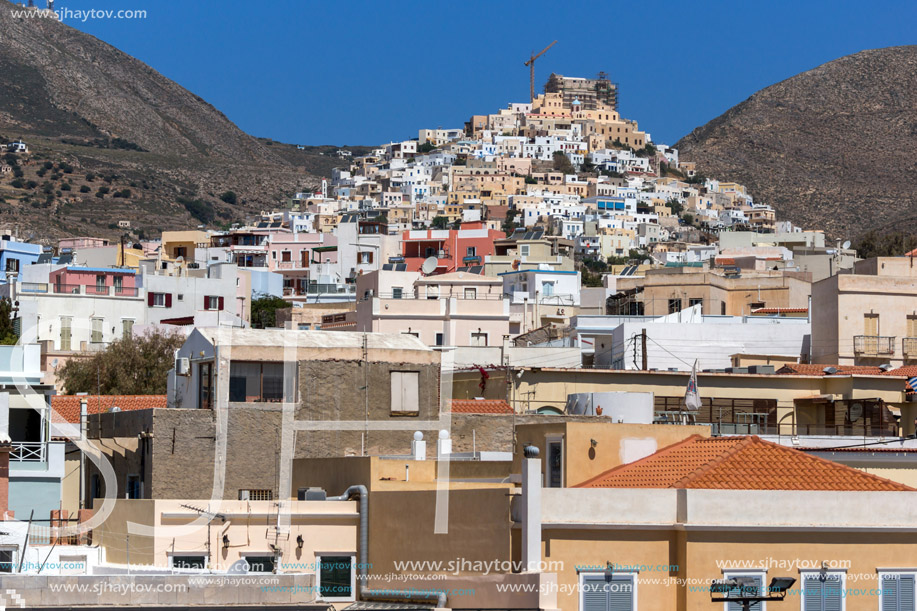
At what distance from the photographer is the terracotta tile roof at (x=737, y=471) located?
63.9 feet

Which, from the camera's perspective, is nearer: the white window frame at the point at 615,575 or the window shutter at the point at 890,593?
the white window frame at the point at 615,575

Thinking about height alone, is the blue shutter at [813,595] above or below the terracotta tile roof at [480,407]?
below

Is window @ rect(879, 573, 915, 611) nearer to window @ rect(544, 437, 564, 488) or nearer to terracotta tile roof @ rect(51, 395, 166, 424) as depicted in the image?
window @ rect(544, 437, 564, 488)

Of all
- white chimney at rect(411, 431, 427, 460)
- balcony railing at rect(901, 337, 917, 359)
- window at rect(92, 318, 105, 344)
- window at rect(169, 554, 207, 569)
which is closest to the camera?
window at rect(169, 554, 207, 569)

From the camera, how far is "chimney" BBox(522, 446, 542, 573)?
18.0m

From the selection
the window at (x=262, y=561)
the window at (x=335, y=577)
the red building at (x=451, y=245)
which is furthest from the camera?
the red building at (x=451, y=245)

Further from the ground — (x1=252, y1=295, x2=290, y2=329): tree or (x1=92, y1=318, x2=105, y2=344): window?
(x1=252, y1=295, x2=290, y2=329): tree

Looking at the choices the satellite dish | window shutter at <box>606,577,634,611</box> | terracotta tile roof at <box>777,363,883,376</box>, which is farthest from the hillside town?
the satellite dish

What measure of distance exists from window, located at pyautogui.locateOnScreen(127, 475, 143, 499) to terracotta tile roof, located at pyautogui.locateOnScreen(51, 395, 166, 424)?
3.26 metres

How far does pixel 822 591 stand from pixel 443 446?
703 cm

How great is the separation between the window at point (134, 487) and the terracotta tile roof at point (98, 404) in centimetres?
326

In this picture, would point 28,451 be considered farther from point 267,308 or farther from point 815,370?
point 267,308

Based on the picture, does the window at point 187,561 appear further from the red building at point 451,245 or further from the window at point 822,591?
the red building at point 451,245

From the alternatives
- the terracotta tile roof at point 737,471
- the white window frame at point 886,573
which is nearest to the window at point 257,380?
the terracotta tile roof at point 737,471
